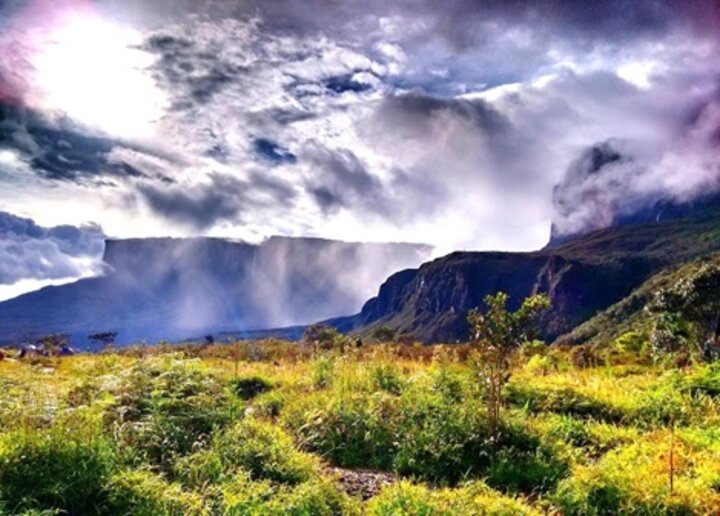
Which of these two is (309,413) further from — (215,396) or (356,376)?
(356,376)

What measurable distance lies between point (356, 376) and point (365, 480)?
516 cm

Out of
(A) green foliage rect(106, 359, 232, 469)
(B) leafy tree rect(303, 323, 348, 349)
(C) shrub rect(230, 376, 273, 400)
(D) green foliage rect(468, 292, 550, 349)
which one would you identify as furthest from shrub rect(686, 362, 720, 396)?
(B) leafy tree rect(303, 323, 348, 349)

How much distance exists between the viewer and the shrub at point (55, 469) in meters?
6.75

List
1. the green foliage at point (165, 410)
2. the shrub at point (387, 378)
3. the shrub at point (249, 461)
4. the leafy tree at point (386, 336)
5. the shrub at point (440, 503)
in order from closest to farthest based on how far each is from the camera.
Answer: the shrub at point (440, 503)
the shrub at point (249, 461)
the green foliage at point (165, 410)
the shrub at point (387, 378)
the leafy tree at point (386, 336)

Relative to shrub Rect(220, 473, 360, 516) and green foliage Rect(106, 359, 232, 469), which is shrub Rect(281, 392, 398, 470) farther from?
shrub Rect(220, 473, 360, 516)

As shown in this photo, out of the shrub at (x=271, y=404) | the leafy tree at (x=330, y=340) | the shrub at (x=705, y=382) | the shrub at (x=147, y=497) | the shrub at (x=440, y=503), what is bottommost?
the shrub at (x=440, y=503)

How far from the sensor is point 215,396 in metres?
11.1

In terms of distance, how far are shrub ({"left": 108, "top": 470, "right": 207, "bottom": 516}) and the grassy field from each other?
0.07 ft

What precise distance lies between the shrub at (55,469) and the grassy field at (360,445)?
0.02 meters

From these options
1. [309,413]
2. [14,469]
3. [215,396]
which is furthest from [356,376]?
[14,469]

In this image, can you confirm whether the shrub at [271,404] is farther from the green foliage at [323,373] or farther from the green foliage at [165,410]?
the green foliage at [323,373]

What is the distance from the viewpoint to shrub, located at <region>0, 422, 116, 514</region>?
675 centimetres

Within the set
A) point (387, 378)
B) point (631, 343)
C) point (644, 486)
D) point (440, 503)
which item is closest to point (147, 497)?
point (440, 503)

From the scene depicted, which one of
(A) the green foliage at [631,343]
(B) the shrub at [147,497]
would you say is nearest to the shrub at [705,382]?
(B) the shrub at [147,497]
